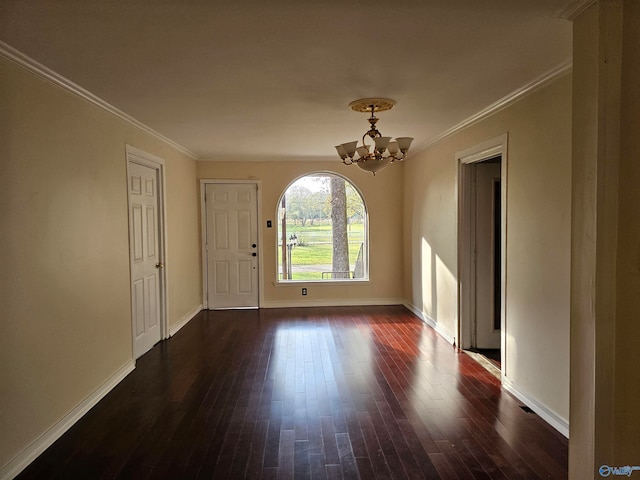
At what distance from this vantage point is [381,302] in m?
7.14

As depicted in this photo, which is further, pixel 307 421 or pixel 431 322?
pixel 431 322

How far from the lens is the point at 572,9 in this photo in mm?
2016

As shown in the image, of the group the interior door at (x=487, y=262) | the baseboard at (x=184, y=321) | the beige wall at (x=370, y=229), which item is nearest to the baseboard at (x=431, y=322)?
the interior door at (x=487, y=262)

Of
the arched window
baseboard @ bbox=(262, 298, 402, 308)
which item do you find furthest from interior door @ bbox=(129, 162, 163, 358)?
the arched window

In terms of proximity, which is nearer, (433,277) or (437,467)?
(437,467)

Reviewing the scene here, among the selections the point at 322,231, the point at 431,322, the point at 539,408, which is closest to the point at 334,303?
the point at 322,231

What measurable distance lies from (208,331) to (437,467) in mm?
3699

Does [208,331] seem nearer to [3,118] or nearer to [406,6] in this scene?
[3,118]

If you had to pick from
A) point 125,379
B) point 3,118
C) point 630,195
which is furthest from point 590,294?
point 125,379

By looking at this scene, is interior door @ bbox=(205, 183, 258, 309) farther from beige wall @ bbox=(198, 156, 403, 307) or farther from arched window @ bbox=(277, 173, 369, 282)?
arched window @ bbox=(277, 173, 369, 282)

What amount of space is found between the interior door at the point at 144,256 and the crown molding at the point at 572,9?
3.66m

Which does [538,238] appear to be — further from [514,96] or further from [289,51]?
[289,51]

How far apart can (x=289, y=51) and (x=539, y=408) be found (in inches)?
113

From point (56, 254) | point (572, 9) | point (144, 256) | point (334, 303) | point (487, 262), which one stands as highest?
point (572, 9)
